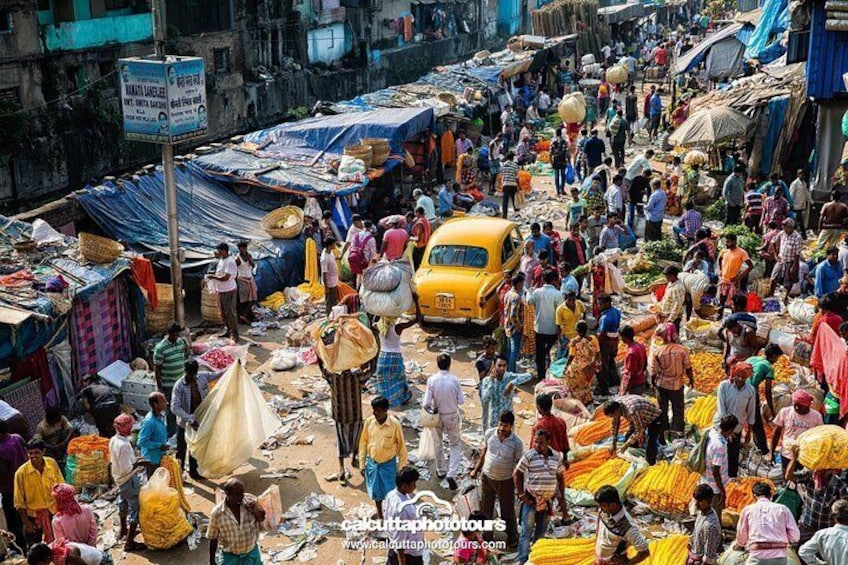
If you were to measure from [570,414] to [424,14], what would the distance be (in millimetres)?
48469

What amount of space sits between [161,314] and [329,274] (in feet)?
8.32

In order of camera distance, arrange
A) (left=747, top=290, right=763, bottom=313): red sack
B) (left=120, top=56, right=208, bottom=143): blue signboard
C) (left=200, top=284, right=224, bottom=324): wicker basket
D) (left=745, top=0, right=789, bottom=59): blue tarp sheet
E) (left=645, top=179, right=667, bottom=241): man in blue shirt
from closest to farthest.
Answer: (left=120, top=56, right=208, bottom=143): blue signboard
(left=747, top=290, right=763, bottom=313): red sack
(left=200, top=284, right=224, bottom=324): wicker basket
(left=645, top=179, right=667, bottom=241): man in blue shirt
(left=745, top=0, right=789, bottom=59): blue tarp sheet

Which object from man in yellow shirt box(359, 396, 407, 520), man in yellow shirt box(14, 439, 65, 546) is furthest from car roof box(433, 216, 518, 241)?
man in yellow shirt box(14, 439, 65, 546)

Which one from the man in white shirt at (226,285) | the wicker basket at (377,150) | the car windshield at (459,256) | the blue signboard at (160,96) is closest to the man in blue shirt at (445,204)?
the wicker basket at (377,150)


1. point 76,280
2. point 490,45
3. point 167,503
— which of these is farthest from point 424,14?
point 167,503

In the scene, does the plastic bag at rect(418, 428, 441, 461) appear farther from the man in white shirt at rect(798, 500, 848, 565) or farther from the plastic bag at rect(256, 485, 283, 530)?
the man in white shirt at rect(798, 500, 848, 565)

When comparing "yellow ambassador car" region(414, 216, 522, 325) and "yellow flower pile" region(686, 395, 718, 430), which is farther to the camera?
"yellow ambassador car" region(414, 216, 522, 325)

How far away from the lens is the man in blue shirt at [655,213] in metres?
18.1

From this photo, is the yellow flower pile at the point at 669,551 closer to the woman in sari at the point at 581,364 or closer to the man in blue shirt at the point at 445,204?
the woman in sari at the point at 581,364

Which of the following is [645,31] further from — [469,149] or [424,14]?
[469,149]

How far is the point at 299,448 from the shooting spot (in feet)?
37.4

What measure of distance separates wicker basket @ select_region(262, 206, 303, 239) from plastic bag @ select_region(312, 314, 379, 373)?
6.91 meters

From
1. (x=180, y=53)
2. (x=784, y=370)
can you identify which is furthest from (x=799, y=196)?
(x=180, y=53)

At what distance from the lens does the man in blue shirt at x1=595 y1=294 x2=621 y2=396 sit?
11953mm
